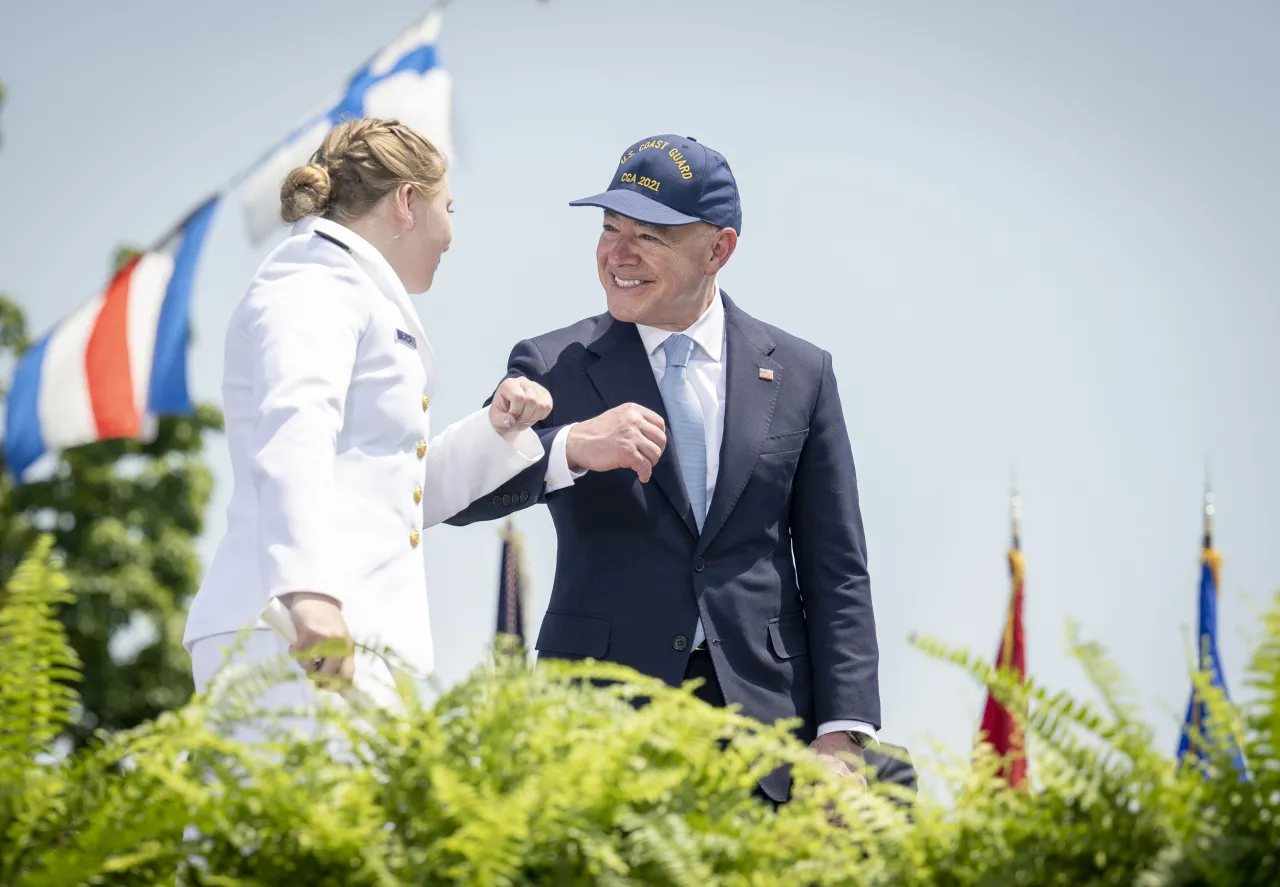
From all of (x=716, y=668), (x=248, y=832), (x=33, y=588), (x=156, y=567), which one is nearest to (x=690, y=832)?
(x=248, y=832)

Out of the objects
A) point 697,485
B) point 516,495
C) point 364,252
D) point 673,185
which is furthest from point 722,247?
point 364,252

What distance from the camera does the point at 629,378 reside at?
4195 mm

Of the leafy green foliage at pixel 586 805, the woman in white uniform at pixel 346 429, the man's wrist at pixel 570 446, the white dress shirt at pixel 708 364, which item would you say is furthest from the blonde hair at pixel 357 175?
the leafy green foliage at pixel 586 805

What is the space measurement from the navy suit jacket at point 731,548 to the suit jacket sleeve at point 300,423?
78 cm

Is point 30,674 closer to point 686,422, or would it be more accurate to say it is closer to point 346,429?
point 346,429

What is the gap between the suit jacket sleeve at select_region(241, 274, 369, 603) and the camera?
280 cm

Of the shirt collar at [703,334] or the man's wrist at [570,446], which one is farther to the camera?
the shirt collar at [703,334]

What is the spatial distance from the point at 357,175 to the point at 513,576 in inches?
363

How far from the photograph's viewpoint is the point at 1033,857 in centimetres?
175

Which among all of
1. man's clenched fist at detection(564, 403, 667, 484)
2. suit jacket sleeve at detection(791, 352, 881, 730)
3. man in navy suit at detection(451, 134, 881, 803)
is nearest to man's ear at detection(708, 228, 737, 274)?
A: man in navy suit at detection(451, 134, 881, 803)

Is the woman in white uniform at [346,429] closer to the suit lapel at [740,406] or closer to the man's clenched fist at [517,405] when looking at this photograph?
the man's clenched fist at [517,405]

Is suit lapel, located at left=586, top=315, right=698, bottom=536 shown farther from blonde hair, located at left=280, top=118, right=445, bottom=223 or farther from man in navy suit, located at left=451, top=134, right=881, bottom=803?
blonde hair, located at left=280, top=118, right=445, bottom=223

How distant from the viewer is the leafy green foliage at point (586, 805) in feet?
5.65

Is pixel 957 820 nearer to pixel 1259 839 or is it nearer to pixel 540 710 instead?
pixel 1259 839
